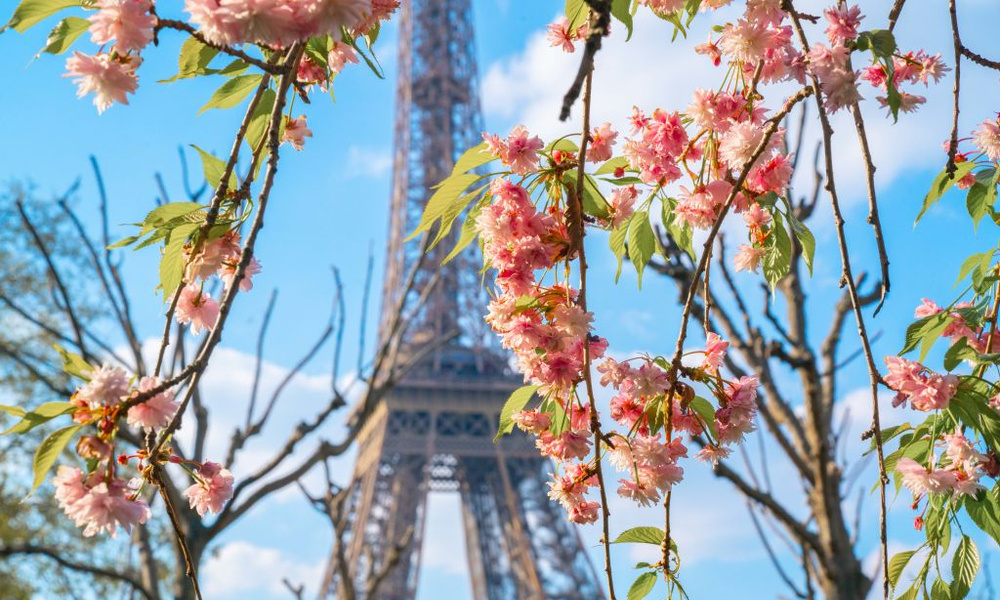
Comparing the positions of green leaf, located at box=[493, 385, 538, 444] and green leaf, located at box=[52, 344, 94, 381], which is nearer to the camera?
green leaf, located at box=[52, 344, 94, 381]

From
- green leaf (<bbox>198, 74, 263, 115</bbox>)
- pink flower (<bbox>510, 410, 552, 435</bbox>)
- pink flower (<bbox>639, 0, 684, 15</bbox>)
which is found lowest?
pink flower (<bbox>510, 410, 552, 435</bbox>)

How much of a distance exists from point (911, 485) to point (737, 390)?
1.06 ft

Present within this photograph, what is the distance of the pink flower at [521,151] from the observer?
1.30m

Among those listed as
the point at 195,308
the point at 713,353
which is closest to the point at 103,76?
the point at 195,308

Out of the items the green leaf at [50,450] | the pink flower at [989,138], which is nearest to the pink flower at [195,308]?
the green leaf at [50,450]

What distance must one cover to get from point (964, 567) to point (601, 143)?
86 cm

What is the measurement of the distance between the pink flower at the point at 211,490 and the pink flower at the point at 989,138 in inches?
54.8

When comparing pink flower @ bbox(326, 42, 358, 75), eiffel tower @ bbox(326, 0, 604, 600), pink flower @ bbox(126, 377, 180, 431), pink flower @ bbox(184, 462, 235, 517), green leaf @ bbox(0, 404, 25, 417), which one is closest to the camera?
green leaf @ bbox(0, 404, 25, 417)

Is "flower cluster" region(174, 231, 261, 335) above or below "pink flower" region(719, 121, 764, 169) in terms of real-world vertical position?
below

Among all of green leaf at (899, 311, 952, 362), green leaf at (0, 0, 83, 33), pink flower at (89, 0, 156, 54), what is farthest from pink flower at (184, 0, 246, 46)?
green leaf at (899, 311, 952, 362)

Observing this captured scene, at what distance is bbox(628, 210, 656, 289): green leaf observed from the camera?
→ 52.0 inches

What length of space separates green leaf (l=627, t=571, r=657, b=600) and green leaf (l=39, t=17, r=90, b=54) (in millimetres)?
971

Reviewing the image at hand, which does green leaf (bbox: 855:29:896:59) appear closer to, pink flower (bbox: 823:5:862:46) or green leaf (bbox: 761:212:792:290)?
pink flower (bbox: 823:5:862:46)

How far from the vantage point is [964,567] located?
→ 1.40 meters
